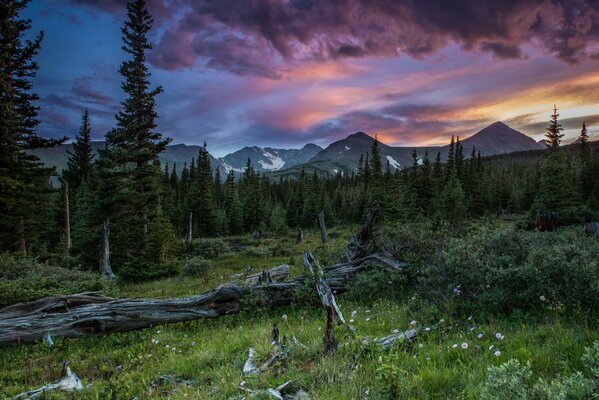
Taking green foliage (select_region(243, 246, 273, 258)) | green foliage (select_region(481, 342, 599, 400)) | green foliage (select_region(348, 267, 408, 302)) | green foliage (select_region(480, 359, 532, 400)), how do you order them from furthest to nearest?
green foliage (select_region(243, 246, 273, 258))
green foliage (select_region(348, 267, 408, 302))
green foliage (select_region(480, 359, 532, 400))
green foliage (select_region(481, 342, 599, 400))

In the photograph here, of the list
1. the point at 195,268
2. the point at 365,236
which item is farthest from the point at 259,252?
the point at 365,236

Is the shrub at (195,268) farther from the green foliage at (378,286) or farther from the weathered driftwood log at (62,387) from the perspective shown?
the weathered driftwood log at (62,387)

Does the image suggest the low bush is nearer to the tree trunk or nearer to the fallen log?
the tree trunk

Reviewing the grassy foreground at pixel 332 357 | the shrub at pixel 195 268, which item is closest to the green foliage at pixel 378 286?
the grassy foreground at pixel 332 357

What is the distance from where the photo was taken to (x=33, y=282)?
1107 centimetres

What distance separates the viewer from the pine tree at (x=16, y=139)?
20.2m

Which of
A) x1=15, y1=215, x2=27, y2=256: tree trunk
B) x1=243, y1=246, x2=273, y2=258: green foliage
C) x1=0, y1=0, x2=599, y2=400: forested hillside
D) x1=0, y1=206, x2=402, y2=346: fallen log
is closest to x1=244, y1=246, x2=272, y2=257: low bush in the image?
x1=243, y1=246, x2=273, y2=258: green foliage

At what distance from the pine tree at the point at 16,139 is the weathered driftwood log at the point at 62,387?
1931 centimetres

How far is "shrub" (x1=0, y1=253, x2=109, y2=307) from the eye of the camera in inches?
370

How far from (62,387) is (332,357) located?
419 centimetres

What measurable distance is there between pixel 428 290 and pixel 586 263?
272 centimetres

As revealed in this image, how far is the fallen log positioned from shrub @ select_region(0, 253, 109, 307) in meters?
1.07

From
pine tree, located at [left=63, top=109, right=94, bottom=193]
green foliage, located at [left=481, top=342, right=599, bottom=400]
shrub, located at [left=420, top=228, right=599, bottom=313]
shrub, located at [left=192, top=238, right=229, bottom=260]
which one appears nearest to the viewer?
green foliage, located at [left=481, top=342, right=599, bottom=400]

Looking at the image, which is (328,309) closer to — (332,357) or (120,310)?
(332,357)
